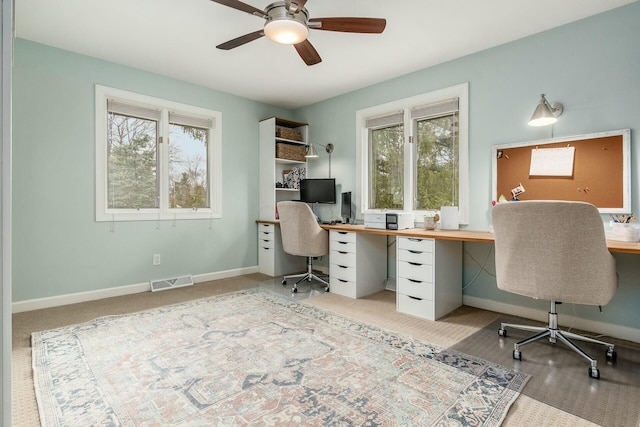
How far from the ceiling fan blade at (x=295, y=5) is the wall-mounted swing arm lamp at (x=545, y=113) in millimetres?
2016

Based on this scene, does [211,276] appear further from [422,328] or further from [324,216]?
[422,328]

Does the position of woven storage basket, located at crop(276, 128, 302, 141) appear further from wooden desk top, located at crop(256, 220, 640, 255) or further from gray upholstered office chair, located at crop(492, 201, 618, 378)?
gray upholstered office chair, located at crop(492, 201, 618, 378)

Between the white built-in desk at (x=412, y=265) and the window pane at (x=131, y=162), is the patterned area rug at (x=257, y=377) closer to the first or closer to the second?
the white built-in desk at (x=412, y=265)

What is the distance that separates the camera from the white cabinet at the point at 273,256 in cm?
456

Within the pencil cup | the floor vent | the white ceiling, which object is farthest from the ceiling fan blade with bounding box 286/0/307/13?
the floor vent

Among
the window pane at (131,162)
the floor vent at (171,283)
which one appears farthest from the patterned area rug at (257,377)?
the window pane at (131,162)

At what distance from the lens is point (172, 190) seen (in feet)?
13.3

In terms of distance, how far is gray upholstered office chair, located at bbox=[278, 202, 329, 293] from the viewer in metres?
3.68

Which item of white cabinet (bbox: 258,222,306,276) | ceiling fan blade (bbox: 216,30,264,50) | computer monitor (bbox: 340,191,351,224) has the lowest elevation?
white cabinet (bbox: 258,222,306,276)

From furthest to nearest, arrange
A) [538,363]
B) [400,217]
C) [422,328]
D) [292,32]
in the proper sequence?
[400,217]
[422,328]
[292,32]
[538,363]

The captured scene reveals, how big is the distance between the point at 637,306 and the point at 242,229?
417 cm

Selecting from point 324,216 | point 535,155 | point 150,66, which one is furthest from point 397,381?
point 150,66

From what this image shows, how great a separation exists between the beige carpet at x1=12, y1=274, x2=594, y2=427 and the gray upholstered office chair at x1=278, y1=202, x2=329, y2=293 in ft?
1.66

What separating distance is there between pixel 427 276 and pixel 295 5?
234cm
